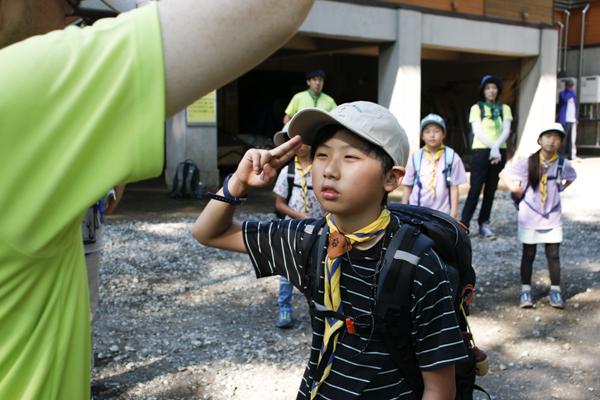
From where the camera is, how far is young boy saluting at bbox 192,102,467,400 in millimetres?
1792

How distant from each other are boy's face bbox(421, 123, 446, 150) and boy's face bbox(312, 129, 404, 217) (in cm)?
349

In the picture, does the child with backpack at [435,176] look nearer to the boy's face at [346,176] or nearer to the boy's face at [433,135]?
the boy's face at [433,135]

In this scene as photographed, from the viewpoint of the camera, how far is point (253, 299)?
5250 mm

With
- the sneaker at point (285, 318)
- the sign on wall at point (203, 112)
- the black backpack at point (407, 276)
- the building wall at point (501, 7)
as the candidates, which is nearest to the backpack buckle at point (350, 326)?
the black backpack at point (407, 276)

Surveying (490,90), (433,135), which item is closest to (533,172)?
(433,135)

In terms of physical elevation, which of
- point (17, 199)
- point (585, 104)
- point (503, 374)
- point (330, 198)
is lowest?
point (503, 374)

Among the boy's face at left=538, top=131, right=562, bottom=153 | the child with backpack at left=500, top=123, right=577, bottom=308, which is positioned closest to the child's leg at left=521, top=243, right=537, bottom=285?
the child with backpack at left=500, top=123, right=577, bottom=308

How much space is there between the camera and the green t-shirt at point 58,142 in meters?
0.72

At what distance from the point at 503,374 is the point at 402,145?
8.43 feet

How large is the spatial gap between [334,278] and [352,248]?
0.14 meters

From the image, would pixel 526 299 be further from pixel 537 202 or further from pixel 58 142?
pixel 58 142

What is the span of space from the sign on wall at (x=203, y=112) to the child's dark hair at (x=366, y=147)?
8.57 meters

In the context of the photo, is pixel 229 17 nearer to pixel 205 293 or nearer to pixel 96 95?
pixel 96 95

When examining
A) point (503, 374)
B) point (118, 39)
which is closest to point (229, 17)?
point (118, 39)
